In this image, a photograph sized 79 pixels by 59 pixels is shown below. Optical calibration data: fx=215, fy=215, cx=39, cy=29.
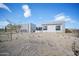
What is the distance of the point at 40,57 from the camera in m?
3.45

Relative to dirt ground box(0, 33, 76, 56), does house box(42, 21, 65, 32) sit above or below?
above

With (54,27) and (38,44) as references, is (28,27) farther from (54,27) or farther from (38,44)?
(54,27)

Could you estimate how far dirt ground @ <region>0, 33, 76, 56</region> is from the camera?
3.46 metres

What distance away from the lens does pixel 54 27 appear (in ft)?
11.4

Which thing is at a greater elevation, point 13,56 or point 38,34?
point 38,34

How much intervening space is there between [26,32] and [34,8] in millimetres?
410

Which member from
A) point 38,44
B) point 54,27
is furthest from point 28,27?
point 54,27

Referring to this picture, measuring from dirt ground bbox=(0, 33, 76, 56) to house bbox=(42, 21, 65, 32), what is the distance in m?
0.07

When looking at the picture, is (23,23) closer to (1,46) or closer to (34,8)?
(34,8)

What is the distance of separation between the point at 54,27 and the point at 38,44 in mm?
377

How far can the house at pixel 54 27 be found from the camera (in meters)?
3.48

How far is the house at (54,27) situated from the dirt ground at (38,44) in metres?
0.07

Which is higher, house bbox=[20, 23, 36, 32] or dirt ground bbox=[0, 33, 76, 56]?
house bbox=[20, 23, 36, 32]

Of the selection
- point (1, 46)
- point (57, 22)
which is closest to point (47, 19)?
point (57, 22)
